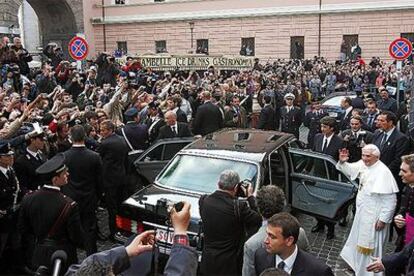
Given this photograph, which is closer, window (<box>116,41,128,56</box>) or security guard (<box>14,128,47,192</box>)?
security guard (<box>14,128,47,192</box>)

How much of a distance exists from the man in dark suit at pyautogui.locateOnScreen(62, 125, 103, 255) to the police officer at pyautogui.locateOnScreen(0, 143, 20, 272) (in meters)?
0.66

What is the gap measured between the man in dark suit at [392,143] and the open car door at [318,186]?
0.76m

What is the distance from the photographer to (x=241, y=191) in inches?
214

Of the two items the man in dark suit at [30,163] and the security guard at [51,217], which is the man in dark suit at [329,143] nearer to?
the man in dark suit at [30,163]

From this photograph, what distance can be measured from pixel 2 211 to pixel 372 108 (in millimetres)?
7480

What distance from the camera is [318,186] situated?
7395mm

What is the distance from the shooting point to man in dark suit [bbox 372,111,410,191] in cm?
776

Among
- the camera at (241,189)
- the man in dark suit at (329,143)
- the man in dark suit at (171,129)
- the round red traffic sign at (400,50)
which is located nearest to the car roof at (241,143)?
the man in dark suit at (329,143)

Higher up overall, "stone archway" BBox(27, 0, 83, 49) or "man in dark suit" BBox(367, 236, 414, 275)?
"stone archway" BBox(27, 0, 83, 49)

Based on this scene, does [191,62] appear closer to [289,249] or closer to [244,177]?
[244,177]

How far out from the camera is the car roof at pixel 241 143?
7096 millimetres

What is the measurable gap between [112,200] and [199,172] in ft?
5.84

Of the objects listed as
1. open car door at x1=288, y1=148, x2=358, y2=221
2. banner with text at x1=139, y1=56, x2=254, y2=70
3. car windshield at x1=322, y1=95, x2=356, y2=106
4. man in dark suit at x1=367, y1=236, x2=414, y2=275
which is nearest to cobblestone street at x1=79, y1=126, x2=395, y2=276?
open car door at x1=288, y1=148, x2=358, y2=221

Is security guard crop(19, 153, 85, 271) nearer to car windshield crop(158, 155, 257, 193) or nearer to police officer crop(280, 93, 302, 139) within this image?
car windshield crop(158, 155, 257, 193)
